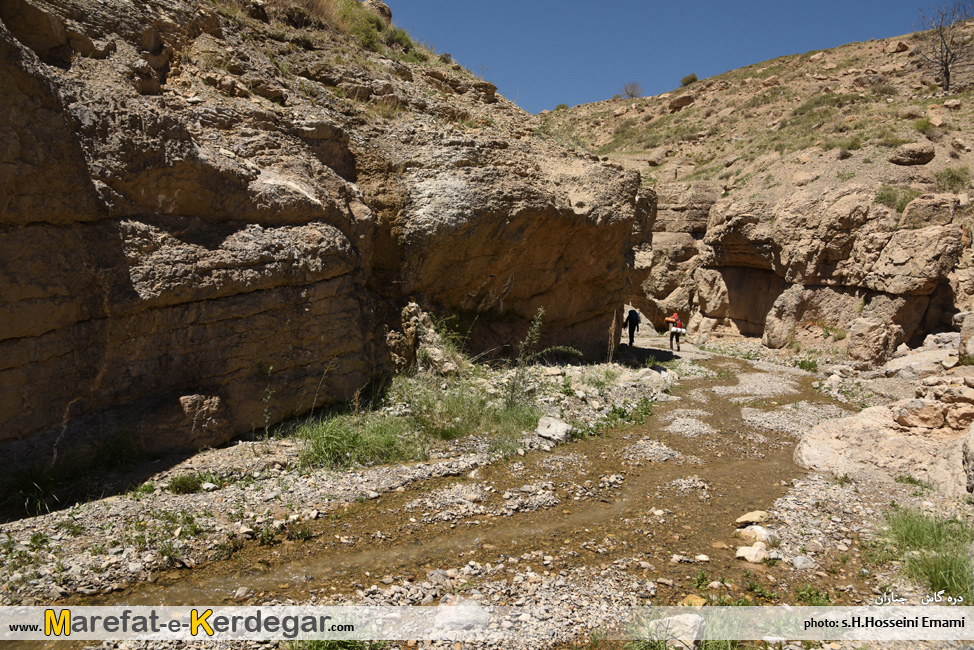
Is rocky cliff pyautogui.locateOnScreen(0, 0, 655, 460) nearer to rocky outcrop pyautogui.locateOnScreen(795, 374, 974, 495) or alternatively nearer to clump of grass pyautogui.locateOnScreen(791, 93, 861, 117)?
rocky outcrop pyautogui.locateOnScreen(795, 374, 974, 495)

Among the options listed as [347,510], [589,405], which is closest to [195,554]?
[347,510]

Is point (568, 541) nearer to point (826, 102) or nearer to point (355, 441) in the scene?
point (355, 441)

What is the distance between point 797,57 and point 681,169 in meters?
23.5

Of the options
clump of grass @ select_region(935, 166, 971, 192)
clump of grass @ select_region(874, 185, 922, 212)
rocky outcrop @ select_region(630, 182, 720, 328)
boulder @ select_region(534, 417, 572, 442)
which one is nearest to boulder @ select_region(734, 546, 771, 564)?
boulder @ select_region(534, 417, 572, 442)

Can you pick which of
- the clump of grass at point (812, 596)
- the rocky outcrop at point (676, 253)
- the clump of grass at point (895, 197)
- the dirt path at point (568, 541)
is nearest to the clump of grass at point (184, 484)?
the dirt path at point (568, 541)

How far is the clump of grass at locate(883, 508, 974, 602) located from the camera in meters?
4.46

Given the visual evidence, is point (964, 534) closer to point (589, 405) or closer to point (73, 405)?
point (589, 405)

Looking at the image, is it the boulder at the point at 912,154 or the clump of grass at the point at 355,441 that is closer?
the clump of grass at the point at 355,441

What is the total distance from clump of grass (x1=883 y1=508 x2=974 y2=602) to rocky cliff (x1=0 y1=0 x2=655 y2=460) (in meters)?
7.04

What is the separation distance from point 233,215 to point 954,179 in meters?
21.0

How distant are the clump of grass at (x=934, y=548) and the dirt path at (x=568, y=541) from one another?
36 centimetres

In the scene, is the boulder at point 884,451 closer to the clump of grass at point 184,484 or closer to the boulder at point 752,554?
the boulder at point 752,554

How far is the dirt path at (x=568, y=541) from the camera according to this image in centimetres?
462

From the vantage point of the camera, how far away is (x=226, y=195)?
7574mm
